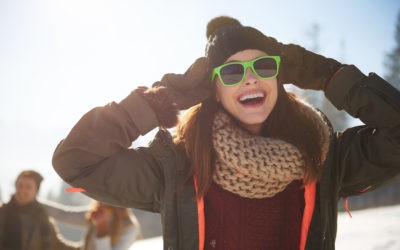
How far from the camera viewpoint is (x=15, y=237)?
5.38 m

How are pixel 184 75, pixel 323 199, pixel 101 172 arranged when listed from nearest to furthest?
1. pixel 101 172
2. pixel 323 199
3. pixel 184 75

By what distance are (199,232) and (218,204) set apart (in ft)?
0.77

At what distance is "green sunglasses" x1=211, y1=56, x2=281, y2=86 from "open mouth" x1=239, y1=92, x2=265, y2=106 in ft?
0.38

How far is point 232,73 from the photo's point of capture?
2.33 meters

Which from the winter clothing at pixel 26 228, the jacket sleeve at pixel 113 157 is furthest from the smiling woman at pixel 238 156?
the winter clothing at pixel 26 228

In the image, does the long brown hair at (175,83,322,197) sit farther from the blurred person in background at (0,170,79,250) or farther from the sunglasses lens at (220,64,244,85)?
the blurred person in background at (0,170,79,250)

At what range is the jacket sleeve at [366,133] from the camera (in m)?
2.02

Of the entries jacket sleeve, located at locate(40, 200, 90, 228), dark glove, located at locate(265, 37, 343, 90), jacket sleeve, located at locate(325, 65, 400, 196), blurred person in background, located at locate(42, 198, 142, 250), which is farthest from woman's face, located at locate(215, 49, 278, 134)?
jacket sleeve, located at locate(40, 200, 90, 228)

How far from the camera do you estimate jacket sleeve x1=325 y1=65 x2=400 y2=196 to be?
6.61 feet

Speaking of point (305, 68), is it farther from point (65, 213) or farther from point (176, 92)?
point (65, 213)

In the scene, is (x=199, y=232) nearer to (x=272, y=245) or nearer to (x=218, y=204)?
(x=218, y=204)

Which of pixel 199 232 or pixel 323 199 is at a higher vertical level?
pixel 323 199

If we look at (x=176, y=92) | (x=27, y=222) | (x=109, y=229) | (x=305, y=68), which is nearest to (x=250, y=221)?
(x=176, y=92)

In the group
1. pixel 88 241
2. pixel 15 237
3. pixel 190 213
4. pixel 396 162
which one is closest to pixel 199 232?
pixel 190 213
